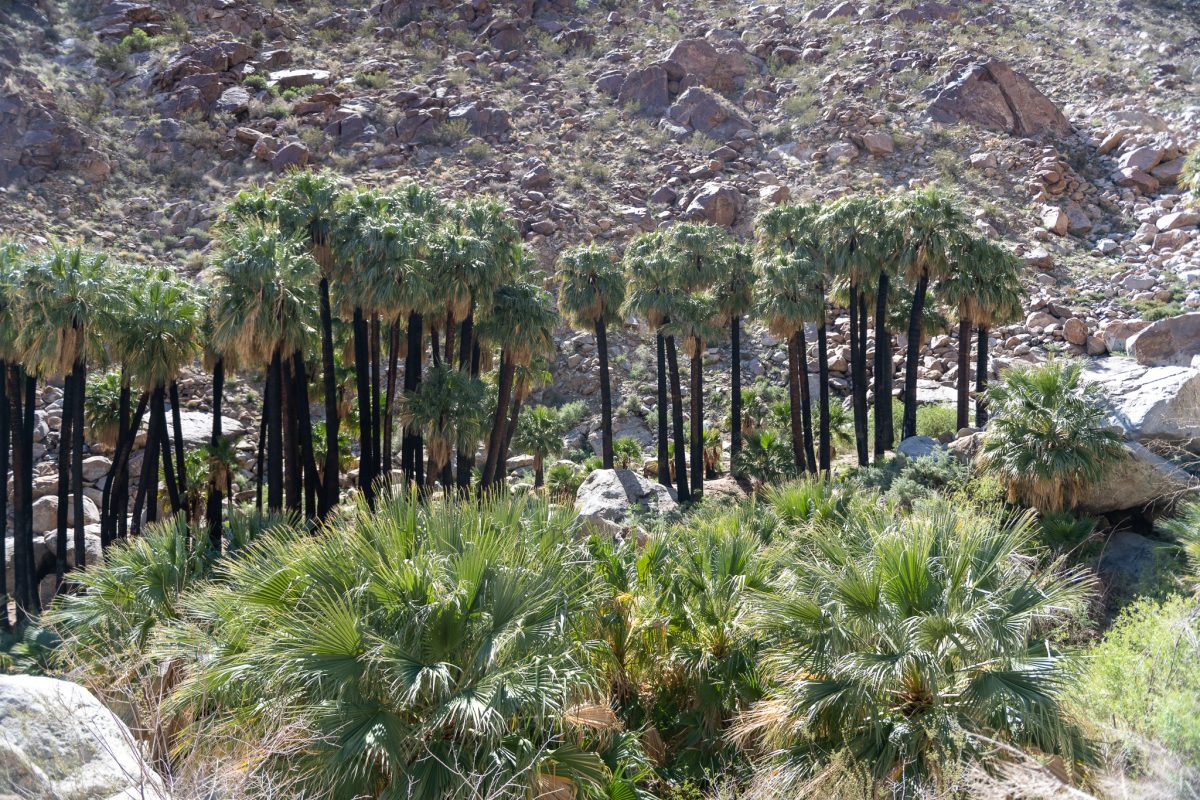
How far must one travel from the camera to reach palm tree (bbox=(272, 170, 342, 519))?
27047 millimetres

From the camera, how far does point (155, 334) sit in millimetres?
25766

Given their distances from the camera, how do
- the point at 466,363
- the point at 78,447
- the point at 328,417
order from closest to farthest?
the point at 78,447
the point at 328,417
the point at 466,363

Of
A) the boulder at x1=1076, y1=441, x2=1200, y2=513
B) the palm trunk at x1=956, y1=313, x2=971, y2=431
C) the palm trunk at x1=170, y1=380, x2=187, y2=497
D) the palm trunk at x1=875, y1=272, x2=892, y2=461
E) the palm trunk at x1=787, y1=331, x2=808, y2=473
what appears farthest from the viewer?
the palm trunk at x1=787, y1=331, x2=808, y2=473

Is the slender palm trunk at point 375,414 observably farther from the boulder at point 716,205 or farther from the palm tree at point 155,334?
the boulder at point 716,205

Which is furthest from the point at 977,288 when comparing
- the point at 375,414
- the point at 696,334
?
the point at 375,414

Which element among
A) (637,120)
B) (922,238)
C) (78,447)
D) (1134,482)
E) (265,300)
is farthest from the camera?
(637,120)

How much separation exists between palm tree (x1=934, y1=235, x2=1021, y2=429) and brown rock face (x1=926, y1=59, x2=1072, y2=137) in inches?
1117

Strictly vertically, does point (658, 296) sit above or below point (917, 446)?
above

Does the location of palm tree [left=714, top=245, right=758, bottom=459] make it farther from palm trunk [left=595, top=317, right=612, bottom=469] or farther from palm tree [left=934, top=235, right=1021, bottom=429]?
palm tree [left=934, top=235, right=1021, bottom=429]

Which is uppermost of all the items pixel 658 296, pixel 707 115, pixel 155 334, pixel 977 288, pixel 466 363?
pixel 707 115

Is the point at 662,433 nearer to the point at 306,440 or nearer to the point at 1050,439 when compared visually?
the point at 306,440

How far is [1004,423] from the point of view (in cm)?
2081

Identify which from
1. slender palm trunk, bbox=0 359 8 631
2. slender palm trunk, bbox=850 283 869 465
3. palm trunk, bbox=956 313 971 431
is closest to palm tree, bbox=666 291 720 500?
slender palm trunk, bbox=850 283 869 465

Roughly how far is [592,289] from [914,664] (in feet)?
91.9
